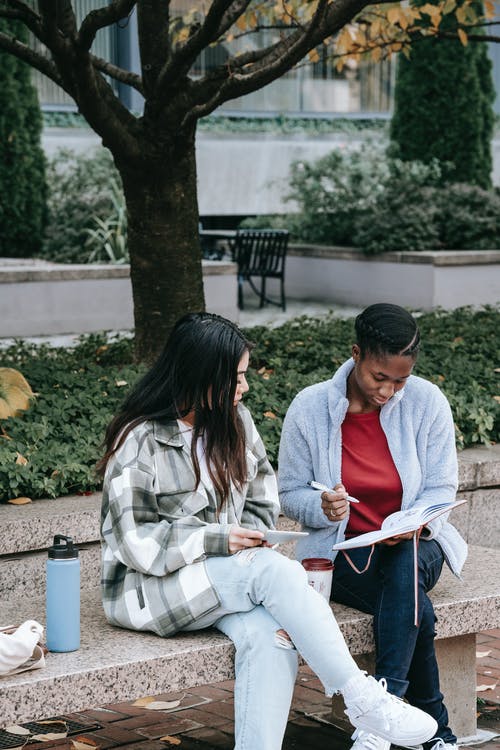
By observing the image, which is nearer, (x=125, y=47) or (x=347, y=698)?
(x=347, y=698)

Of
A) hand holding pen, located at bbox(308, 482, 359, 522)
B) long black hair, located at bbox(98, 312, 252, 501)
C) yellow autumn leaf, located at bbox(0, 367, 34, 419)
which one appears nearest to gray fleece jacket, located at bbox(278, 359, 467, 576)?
hand holding pen, located at bbox(308, 482, 359, 522)

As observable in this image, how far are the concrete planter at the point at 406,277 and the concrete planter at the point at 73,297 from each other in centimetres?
231

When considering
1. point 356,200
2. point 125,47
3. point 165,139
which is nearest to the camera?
point 165,139

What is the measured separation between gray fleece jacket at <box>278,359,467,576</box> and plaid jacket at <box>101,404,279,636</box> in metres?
0.47

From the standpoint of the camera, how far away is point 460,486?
5621 millimetres

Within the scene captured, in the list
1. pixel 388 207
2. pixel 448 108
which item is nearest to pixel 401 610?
pixel 388 207

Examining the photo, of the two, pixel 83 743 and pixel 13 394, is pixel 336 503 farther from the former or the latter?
pixel 13 394

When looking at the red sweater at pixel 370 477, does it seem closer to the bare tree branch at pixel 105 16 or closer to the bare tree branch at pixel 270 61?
the bare tree branch at pixel 270 61

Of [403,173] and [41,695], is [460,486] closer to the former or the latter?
[41,695]

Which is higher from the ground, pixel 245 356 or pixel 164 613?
pixel 245 356

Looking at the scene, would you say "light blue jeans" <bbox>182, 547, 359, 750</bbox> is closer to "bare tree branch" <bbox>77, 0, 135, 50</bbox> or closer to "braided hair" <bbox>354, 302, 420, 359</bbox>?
"braided hair" <bbox>354, 302, 420, 359</bbox>

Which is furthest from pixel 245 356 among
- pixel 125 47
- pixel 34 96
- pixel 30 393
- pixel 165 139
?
pixel 125 47

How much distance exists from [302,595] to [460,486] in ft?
7.64

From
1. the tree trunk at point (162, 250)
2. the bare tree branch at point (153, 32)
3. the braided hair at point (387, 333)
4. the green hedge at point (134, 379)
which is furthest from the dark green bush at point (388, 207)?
the braided hair at point (387, 333)
